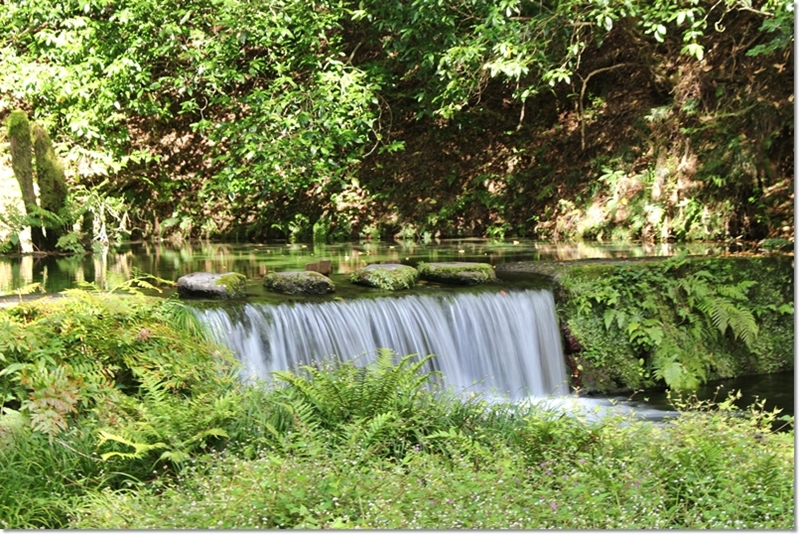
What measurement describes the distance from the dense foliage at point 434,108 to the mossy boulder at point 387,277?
4997 mm

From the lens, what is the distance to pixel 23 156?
16391 mm

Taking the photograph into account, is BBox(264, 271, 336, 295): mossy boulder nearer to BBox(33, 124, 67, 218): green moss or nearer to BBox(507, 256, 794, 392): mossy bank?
BBox(507, 256, 794, 392): mossy bank

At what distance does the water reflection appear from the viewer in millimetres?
11711

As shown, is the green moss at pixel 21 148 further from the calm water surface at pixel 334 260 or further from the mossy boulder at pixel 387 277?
the mossy boulder at pixel 387 277

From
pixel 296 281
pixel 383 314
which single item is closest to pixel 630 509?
pixel 383 314

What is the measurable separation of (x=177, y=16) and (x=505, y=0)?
6.98 meters

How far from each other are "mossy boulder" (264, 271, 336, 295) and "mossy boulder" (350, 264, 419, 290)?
1.74 ft

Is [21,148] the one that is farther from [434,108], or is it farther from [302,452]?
[302,452]

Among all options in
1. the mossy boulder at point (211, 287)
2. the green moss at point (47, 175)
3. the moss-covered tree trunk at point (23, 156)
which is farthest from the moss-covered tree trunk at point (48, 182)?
the mossy boulder at point (211, 287)

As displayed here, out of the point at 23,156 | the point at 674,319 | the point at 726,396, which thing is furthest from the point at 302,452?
the point at 23,156

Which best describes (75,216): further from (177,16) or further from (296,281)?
(296,281)

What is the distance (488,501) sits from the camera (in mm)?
4281

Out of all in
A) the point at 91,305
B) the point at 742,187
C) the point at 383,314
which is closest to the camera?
the point at 91,305

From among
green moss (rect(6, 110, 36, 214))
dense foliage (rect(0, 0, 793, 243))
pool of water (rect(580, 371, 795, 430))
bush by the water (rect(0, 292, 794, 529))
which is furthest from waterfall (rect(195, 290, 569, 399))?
green moss (rect(6, 110, 36, 214))
